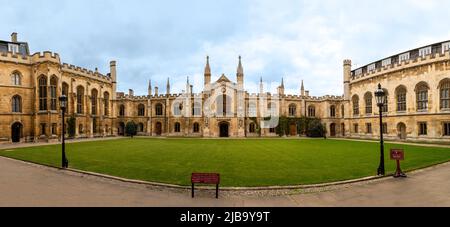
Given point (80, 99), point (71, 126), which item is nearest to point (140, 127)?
point (80, 99)

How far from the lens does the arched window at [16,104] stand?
30533mm

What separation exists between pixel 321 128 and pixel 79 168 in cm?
3806

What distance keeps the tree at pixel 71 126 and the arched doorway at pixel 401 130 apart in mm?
47365

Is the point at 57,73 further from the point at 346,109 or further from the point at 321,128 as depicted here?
the point at 346,109

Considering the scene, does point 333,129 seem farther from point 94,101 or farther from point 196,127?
point 94,101

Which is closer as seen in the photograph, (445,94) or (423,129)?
(445,94)

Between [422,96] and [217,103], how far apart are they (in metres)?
30.7

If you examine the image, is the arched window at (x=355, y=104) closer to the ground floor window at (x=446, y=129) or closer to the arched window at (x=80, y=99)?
the ground floor window at (x=446, y=129)

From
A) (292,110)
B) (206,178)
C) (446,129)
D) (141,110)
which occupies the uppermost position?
(141,110)

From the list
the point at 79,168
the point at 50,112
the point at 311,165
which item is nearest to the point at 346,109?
the point at 311,165

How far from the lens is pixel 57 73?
1251 inches

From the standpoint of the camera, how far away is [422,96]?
31.2 meters

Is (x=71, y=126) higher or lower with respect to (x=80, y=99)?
lower

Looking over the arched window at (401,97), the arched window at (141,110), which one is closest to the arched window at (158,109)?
the arched window at (141,110)
